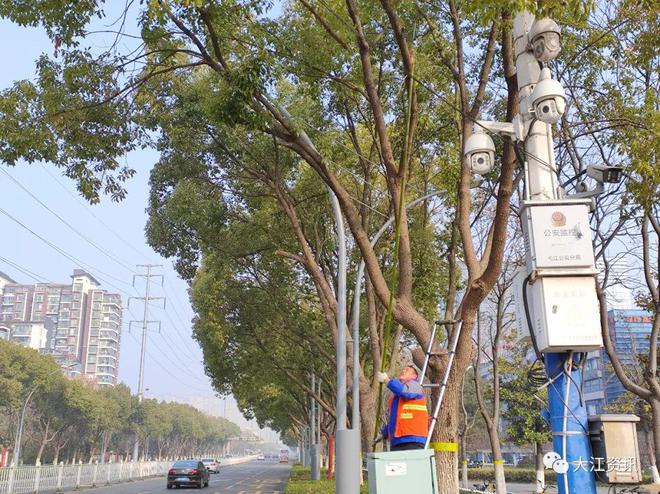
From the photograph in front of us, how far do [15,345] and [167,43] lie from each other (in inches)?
1807

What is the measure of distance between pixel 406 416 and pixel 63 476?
21.7 m

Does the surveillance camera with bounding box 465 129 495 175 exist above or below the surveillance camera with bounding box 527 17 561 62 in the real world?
below

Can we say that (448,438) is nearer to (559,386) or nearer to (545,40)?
(559,386)

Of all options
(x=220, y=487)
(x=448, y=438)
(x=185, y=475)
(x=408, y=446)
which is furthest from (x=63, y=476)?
(x=408, y=446)

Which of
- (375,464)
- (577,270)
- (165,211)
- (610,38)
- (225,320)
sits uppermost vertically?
(610,38)

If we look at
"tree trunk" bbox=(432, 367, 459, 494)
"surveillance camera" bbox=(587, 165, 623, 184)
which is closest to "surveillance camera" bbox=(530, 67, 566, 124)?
"surveillance camera" bbox=(587, 165, 623, 184)

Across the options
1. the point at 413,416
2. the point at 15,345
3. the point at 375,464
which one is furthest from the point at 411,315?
the point at 15,345

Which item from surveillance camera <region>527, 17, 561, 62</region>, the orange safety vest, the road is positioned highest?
surveillance camera <region>527, 17, 561, 62</region>

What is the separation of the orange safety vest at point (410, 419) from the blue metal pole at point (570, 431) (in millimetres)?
1853

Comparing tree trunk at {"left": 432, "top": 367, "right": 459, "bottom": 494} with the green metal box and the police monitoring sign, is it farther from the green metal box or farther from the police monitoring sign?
the police monitoring sign

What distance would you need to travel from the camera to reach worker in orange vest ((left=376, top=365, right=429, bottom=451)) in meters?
6.10

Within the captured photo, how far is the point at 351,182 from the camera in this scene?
607 inches

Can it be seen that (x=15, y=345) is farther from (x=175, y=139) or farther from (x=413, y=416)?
(x=413, y=416)

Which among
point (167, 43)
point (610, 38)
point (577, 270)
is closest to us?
point (577, 270)
